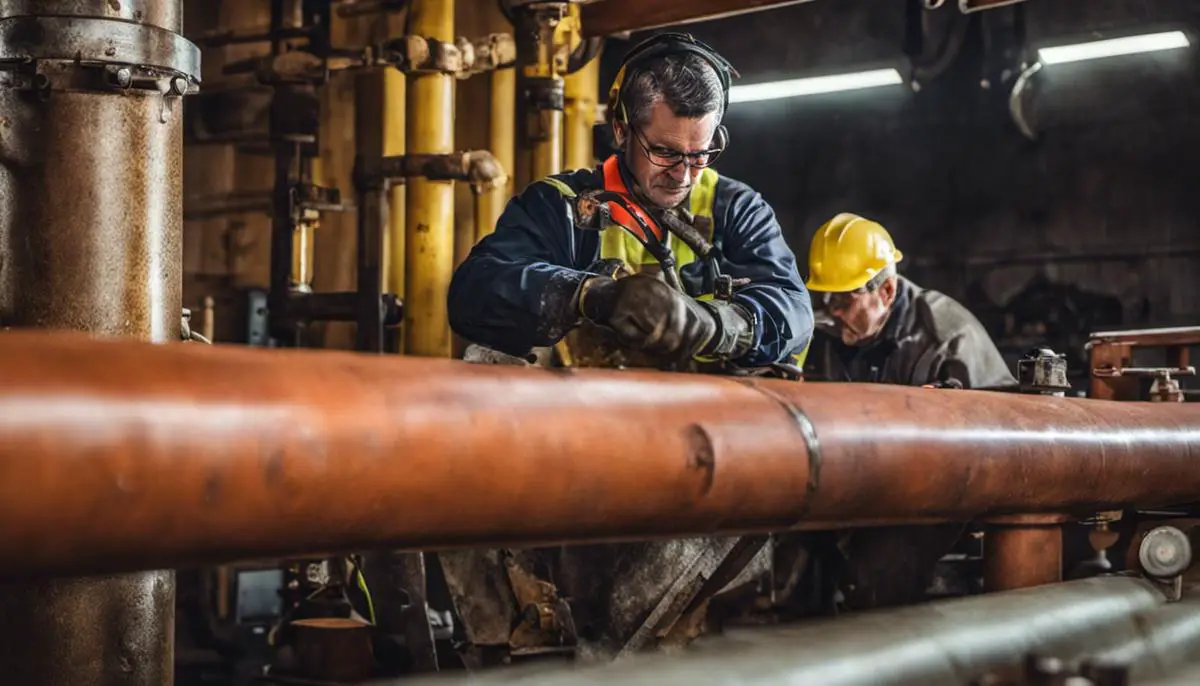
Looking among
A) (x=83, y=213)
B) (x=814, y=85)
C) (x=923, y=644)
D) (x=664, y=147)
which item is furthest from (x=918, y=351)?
(x=923, y=644)

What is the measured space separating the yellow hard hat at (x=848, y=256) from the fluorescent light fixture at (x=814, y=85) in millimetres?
1969

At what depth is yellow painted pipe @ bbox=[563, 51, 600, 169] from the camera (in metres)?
6.48

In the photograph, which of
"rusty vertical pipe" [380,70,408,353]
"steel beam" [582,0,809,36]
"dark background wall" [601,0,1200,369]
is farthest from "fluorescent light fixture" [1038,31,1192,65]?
"rusty vertical pipe" [380,70,408,353]

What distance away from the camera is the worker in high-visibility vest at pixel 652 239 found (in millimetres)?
2611

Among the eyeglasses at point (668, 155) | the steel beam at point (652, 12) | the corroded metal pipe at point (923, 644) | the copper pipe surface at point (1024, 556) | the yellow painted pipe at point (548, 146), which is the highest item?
the steel beam at point (652, 12)

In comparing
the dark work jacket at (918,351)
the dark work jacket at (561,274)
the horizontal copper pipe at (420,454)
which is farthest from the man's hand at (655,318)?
the dark work jacket at (918,351)

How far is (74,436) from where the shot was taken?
928mm

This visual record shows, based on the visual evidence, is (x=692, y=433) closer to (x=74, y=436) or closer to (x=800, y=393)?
(x=800, y=393)

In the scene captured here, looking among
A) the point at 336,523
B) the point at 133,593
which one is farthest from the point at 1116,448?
the point at 133,593

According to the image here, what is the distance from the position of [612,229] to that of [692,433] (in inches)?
57.3

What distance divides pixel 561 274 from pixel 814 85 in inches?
200

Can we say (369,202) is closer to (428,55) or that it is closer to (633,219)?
(428,55)

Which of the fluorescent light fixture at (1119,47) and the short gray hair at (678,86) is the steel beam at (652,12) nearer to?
the fluorescent light fixture at (1119,47)

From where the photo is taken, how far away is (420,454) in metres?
1.14
